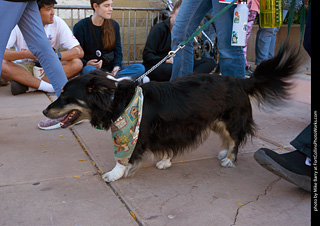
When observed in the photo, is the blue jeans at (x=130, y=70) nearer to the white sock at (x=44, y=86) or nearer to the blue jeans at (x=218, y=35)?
the white sock at (x=44, y=86)

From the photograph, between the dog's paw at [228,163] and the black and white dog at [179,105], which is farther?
the dog's paw at [228,163]

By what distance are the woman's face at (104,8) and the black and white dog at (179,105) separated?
3.08 meters

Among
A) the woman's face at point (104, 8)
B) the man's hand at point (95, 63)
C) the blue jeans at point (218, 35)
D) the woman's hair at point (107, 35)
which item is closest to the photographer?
the blue jeans at point (218, 35)

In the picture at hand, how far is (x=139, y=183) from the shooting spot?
2928 millimetres

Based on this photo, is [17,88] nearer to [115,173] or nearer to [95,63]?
[95,63]

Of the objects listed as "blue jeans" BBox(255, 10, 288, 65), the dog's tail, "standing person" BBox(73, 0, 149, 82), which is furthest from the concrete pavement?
"blue jeans" BBox(255, 10, 288, 65)

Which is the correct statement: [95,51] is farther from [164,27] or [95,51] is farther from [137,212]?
[137,212]

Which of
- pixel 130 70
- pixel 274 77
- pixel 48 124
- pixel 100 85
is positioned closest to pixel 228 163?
pixel 274 77

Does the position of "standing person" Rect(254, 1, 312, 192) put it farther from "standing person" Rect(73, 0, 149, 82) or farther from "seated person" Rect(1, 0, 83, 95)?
"seated person" Rect(1, 0, 83, 95)

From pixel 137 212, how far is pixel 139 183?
0.50m

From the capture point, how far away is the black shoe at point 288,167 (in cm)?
266

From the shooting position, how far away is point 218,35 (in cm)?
401

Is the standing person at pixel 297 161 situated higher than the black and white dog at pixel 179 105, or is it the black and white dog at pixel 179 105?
the black and white dog at pixel 179 105

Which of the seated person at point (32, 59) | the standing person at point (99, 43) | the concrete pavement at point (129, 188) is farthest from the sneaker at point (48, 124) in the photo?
the standing person at point (99, 43)
